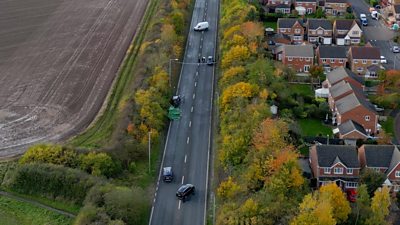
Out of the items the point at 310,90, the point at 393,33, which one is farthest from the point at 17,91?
the point at 393,33

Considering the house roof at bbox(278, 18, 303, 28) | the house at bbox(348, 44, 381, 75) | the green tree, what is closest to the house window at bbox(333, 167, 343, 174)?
the green tree

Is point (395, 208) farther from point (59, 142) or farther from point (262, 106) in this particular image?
point (59, 142)

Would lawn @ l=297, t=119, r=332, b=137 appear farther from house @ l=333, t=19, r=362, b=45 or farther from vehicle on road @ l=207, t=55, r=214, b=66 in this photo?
house @ l=333, t=19, r=362, b=45

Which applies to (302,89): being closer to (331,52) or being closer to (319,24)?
(331,52)

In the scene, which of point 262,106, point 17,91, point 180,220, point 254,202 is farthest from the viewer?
point 17,91

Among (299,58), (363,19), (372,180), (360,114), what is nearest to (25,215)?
(372,180)
